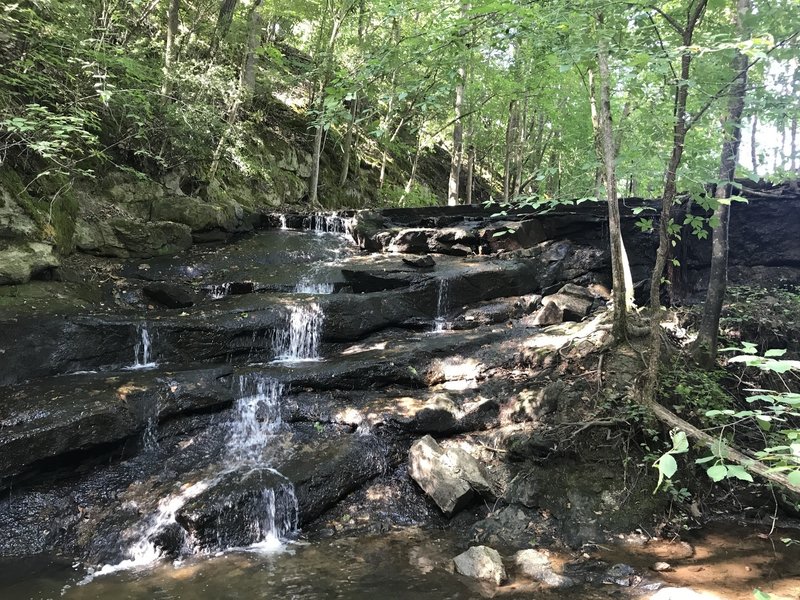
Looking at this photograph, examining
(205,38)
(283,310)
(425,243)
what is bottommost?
(283,310)

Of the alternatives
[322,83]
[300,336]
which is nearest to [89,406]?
[300,336]

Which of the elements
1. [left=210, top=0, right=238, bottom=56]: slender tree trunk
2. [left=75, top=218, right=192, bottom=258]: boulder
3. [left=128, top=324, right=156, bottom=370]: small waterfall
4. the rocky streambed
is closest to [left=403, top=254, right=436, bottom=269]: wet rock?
the rocky streambed

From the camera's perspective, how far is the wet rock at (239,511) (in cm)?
500

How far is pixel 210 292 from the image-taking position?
1019 cm

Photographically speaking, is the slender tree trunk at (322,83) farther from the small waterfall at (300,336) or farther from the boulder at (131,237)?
the small waterfall at (300,336)

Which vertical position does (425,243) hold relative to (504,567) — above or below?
above

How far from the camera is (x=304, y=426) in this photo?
684 centimetres

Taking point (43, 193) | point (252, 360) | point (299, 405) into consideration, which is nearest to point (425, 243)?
point (252, 360)

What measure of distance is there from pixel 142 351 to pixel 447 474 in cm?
542

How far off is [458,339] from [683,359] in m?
3.58

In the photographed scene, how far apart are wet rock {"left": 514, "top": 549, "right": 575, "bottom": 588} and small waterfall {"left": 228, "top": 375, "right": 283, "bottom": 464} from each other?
3.38 meters

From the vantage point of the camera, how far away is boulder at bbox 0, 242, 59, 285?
7758mm

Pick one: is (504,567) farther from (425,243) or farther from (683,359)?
(425,243)

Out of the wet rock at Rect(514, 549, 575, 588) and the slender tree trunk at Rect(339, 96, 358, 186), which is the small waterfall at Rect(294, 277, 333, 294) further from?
the slender tree trunk at Rect(339, 96, 358, 186)
